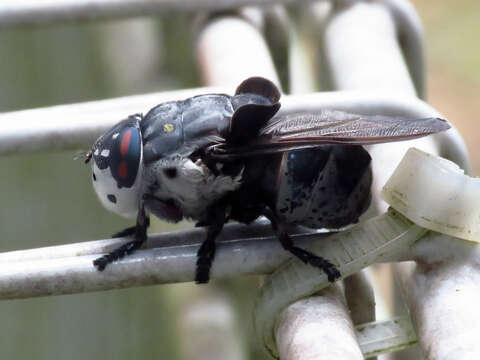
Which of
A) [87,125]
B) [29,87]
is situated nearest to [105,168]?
[87,125]

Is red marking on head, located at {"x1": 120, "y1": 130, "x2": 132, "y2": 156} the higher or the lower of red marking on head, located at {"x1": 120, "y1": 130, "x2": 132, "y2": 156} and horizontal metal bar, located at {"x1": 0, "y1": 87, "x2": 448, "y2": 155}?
the lower

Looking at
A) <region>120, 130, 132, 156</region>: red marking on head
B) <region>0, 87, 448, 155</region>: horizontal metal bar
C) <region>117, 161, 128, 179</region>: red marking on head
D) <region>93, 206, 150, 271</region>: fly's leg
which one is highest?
<region>0, 87, 448, 155</region>: horizontal metal bar

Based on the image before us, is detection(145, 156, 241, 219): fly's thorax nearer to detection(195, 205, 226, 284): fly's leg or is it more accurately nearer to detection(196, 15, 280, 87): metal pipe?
detection(195, 205, 226, 284): fly's leg

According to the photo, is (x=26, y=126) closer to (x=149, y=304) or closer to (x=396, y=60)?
(x=396, y=60)

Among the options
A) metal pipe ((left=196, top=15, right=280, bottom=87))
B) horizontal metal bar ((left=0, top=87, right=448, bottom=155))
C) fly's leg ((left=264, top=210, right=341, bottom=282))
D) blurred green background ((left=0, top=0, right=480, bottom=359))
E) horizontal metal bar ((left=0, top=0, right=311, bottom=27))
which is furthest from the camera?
blurred green background ((left=0, top=0, right=480, bottom=359))

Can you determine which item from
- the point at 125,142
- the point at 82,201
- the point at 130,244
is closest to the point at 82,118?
the point at 125,142

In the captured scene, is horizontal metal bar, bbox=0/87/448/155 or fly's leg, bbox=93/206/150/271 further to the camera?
horizontal metal bar, bbox=0/87/448/155

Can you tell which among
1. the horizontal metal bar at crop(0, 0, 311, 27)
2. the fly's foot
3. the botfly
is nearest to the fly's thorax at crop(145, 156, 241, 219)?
the botfly
